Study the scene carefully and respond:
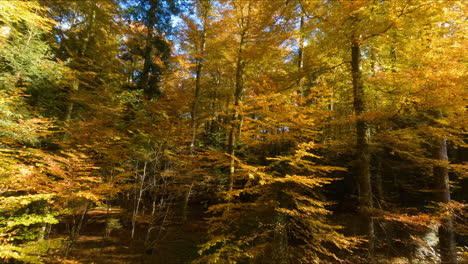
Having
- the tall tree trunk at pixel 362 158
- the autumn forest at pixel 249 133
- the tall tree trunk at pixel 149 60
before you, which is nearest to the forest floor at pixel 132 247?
the autumn forest at pixel 249 133

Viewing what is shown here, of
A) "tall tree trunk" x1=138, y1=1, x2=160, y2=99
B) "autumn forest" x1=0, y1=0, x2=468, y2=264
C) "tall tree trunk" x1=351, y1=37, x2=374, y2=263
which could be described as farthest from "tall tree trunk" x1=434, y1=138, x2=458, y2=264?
"tall tree trunk" x1=138, y1=1, x2=160, y2=99

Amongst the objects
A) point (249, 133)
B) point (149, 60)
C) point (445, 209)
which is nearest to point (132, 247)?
point (249, 133)

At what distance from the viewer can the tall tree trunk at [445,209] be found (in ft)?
19.4

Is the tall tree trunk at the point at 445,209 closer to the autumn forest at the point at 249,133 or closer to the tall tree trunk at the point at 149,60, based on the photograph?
the autumn forest at the point at 249,133

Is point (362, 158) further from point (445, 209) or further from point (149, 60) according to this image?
point (149, 60)

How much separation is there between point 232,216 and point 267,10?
6380 mm

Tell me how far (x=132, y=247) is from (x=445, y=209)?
444 inches

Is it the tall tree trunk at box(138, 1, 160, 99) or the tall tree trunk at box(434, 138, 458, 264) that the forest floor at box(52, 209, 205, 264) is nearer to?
the tall tree trunk at box(138, 1, 160, 99)

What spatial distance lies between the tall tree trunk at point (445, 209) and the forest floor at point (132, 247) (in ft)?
28.0

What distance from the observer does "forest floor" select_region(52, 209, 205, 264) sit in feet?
25.6

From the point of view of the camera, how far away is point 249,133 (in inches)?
206

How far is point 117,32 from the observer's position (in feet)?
36.6

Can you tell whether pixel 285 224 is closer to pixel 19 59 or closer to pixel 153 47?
pixel 153 47

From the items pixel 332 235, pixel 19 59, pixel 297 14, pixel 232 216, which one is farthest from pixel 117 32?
pixel 332 235
